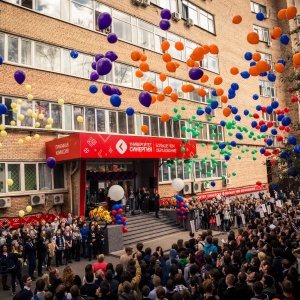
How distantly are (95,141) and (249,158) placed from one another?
2039 cm

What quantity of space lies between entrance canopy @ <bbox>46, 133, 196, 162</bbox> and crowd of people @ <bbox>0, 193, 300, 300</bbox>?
3172 mm

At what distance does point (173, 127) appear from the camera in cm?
2458

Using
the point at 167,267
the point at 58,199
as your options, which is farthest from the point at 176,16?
the point at 167,267

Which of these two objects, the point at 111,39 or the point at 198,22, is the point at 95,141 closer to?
the point at 111,39

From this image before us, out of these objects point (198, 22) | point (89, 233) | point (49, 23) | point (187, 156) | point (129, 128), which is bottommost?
point (89, 233)

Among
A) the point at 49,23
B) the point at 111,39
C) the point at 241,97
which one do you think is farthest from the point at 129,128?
the point at 241,97

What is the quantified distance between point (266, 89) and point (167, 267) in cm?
3307

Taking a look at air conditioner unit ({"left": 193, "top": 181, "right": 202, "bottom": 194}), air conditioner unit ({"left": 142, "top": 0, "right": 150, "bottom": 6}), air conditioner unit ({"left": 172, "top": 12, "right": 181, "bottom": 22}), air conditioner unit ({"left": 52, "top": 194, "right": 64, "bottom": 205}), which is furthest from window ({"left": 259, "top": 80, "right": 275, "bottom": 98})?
air conditioner unit ({"left": 52, "top": 194, "right": 64, "bottom": 205})

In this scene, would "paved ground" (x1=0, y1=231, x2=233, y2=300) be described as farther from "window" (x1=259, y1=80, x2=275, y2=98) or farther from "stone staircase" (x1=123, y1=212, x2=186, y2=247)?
"window" (x1=259, y1=80, x2=275, y2=98)

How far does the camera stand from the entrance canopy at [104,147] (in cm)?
1488

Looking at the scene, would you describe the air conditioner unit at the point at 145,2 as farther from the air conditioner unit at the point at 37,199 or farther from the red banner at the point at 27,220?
the red banner at the point at 27,220

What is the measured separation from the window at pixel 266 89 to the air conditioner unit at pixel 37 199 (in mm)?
27834

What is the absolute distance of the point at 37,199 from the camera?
15.7 meters

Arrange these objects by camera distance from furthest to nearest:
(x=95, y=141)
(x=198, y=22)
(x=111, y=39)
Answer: (x=198, y=22), (x=95, y=141), (x=111, y=39)
